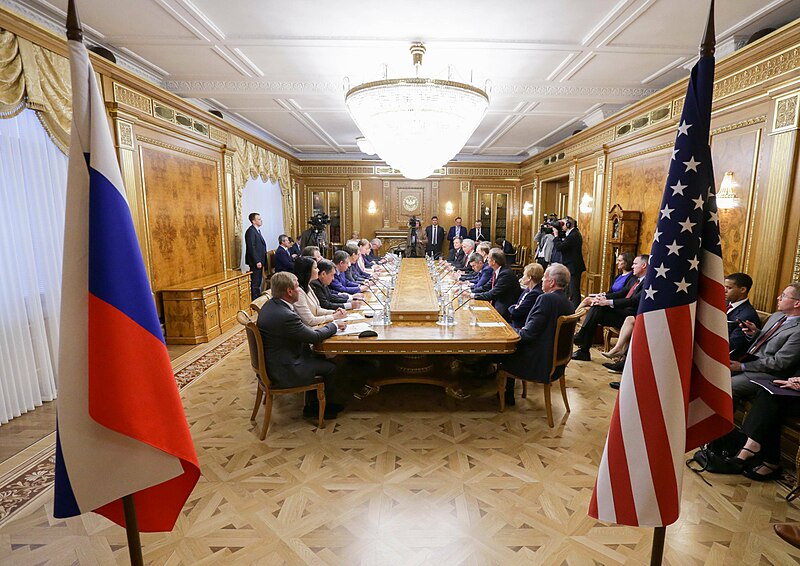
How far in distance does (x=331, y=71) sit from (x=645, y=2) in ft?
11.4

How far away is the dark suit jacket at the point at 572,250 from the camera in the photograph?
6.62 meters

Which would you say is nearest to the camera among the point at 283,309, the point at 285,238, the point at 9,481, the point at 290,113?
the point at 9,481

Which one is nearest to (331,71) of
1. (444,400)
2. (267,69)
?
(267,69)

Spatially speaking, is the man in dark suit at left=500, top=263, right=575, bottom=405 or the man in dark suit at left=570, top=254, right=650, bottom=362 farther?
the man in dark suit at left=570, top=254, right=650, bottom=362

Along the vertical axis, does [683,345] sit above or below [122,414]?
above

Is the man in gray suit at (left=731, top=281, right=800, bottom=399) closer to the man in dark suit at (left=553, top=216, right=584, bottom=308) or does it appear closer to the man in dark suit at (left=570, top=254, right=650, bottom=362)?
the man in dark suit at (left=570, top=254, right=650, bottom=362)

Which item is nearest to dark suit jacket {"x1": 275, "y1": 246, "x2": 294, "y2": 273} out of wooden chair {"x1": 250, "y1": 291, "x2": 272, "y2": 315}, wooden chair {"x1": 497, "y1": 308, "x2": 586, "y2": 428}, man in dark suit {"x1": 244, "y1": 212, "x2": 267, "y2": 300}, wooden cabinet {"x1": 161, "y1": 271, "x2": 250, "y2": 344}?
man in dark suit {"x1": 244, "y1": 212, "x2": 267, "y2": 300}

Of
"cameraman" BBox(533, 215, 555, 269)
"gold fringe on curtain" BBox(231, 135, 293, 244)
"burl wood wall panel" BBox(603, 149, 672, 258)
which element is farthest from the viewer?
"cameraman" BBox(533, 215, 555, 269)

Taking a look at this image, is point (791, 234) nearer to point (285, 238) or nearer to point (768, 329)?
point (768, 329)

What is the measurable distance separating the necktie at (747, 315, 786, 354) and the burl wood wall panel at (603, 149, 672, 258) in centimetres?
267

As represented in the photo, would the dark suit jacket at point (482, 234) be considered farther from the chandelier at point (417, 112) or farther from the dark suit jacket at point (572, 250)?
the chandelier at point (417, 112)

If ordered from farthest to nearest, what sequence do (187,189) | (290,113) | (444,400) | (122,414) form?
(290,113) < (187,189) < (444,400) < (122,414)

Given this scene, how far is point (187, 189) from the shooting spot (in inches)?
250

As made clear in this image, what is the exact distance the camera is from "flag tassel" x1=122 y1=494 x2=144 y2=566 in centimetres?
133
